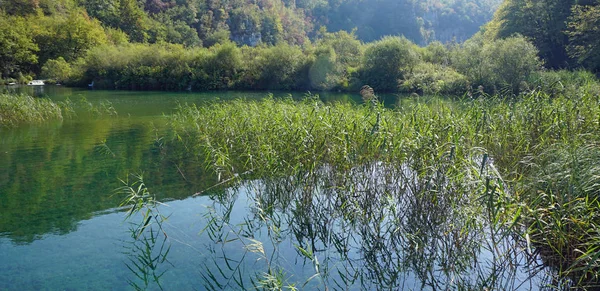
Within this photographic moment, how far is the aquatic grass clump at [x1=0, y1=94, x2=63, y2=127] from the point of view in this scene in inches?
624

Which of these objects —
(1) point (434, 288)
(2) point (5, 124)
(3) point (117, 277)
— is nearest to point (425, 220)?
(1) point (434, 288)

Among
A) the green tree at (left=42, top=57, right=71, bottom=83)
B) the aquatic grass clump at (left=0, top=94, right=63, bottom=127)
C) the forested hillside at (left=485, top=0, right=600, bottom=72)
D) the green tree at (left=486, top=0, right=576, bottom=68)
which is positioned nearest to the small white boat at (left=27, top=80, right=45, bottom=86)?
the green tree at (left=42, top=57, right=71, bottom=83)

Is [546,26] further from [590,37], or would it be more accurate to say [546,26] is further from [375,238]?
[375,238]

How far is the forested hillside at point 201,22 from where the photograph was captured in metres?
49.2

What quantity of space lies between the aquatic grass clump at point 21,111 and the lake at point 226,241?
854 cm

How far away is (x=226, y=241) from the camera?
5.46 meters

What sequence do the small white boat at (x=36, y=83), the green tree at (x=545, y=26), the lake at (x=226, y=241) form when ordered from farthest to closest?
1. the small white boat at (x=36, y=83)
2. the green tree at (x=545, y=26)
3. the lake at (x=226, y=241)

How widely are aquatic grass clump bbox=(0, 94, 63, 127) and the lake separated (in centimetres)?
854

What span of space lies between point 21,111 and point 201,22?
7154 cm

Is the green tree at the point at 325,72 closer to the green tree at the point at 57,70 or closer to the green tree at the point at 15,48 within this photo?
the green tree at the point at 57,70

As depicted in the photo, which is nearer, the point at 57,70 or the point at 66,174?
the point at 66,174

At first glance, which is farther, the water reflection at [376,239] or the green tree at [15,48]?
the green tree at [15,48]

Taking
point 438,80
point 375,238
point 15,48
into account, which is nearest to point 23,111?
point 375,238

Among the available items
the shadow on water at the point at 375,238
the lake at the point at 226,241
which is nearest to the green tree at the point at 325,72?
the lake at the point at 226,241
